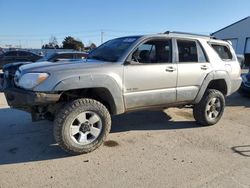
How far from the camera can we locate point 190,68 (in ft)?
18.2

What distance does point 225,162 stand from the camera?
430 centimetres

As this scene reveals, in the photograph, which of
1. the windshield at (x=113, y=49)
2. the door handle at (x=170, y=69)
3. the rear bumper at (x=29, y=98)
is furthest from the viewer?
the door handle at (x=170, y=69)

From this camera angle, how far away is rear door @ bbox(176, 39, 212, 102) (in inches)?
215

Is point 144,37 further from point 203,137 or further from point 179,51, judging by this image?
point 203,137

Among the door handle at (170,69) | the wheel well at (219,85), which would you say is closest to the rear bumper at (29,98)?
the door handle at (170,69)

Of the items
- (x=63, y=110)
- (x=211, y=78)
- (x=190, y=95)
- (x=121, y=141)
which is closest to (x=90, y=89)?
(x=63, y=110)

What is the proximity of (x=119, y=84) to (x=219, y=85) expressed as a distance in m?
2.75

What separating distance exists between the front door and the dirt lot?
2.32 feet

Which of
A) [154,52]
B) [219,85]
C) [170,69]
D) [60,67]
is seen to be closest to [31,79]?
[60,67]

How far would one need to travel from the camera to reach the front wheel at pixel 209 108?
5941 mm

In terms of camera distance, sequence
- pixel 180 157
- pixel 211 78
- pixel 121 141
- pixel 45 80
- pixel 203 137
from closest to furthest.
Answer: pixel 45 80 < pixel 180 157 < pixel 121 141 < pixel 203 137 < pixel 211 78

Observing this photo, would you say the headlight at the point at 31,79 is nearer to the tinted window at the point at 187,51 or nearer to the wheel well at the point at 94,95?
the wheel well at the point at 94,95

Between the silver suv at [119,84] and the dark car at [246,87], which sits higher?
the silver suv at [119,84]

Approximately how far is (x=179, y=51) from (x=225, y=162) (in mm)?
2193
